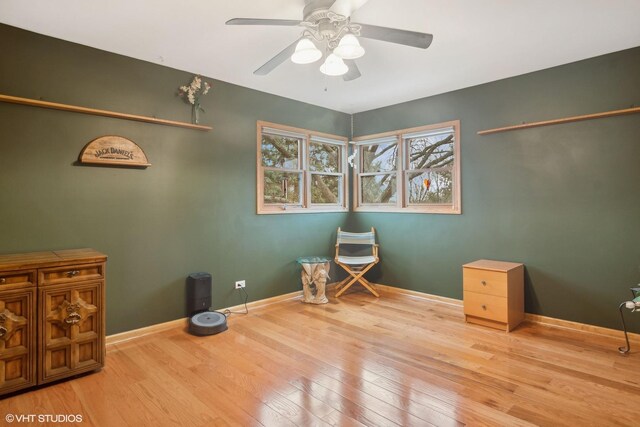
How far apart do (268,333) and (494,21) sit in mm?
3230

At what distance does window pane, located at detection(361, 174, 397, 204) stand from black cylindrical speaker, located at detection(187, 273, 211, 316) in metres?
2.68

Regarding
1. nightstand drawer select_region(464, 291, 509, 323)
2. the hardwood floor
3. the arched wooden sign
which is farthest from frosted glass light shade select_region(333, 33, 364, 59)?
nightstand drawer select_region(464, 291, 509, 323)

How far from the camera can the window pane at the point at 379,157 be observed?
5.11 meters

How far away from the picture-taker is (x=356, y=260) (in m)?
4.79

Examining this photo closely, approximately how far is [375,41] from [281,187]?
2219mm

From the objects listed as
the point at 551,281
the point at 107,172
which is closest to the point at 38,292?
the point at 107,172

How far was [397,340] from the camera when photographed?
328 cm

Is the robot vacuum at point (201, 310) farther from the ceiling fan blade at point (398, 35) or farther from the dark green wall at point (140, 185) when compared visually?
the ceiling fan blade at point (398, 35)

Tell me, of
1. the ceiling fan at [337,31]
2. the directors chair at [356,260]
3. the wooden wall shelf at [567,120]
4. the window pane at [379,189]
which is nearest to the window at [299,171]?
the window pane at [379,189]

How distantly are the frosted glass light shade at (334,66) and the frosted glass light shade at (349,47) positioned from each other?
20cm

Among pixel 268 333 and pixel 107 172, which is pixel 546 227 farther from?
pixel 107 172

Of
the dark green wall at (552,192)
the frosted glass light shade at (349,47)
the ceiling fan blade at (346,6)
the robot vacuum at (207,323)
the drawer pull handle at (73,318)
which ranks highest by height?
the ceiling fan blade at (346,6)

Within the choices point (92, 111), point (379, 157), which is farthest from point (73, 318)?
point (379, 157)

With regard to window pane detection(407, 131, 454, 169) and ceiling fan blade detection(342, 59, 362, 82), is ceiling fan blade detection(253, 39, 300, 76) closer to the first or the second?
ceiling fan blade detection(342, 59, 362, 82)
